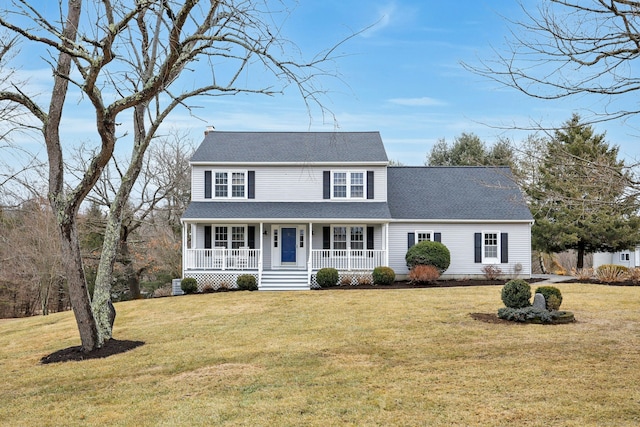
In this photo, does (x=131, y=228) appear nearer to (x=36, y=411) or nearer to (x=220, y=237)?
(x=220, y=237)

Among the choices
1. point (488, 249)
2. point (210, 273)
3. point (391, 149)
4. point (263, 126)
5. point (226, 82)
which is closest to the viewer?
point (226, 82)

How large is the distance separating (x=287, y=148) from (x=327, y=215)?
178 inches

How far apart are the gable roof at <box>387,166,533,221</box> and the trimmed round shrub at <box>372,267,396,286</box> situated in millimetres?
3073

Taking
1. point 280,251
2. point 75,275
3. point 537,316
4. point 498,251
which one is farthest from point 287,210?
point 75,275

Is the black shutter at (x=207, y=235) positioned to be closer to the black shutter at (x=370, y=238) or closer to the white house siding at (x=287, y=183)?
the white house siding at (x=287, y=183)

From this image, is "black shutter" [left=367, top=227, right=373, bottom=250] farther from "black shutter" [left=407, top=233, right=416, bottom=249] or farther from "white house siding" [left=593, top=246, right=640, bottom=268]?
"white house siding" [left=593, top=246, right=640, bottom=268]

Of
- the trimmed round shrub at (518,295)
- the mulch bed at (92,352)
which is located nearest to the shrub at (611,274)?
the trimmed round shrub at (518,295)

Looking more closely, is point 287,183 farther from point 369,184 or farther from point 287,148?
point 369,184

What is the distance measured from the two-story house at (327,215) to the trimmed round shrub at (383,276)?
83cm

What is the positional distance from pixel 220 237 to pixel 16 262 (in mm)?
10211

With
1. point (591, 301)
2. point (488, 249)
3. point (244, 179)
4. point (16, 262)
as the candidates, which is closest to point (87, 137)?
point (16, 262)

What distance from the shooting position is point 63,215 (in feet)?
34.9

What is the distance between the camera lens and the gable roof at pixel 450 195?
79.8 ft

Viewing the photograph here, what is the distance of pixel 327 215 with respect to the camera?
22984 millimetres
